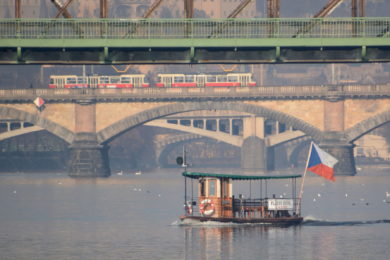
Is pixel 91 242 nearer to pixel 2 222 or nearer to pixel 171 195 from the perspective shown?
pixel 2 222

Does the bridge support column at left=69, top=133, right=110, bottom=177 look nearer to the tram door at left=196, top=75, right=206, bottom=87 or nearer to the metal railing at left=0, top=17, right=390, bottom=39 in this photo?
the tram door at left=196, top=75, right=206, bottom=87

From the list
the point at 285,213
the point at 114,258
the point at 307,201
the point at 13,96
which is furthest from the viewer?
the point at 13,96

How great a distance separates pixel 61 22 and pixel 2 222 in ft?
96.8

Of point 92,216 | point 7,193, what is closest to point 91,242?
point 92,216

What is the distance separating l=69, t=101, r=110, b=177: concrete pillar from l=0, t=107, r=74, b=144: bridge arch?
1820 millimetres

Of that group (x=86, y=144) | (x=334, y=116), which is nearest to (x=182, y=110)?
(x=86, y=144)

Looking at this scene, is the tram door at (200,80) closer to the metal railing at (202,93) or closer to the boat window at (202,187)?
the metal railing at (202,93)

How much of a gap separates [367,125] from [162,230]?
8899cm

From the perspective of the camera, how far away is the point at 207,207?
294 feet

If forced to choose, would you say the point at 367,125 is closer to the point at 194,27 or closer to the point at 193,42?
the point at 194,27

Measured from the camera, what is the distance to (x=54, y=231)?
303 feet

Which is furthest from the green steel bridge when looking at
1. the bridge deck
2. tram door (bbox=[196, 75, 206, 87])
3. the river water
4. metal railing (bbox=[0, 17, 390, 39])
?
tram door (bbox=[196, 75, 206, 87])

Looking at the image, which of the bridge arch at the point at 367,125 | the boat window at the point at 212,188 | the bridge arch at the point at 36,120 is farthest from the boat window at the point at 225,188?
the bridge arch at the point at 36,120

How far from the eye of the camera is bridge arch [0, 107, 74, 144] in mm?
179750
